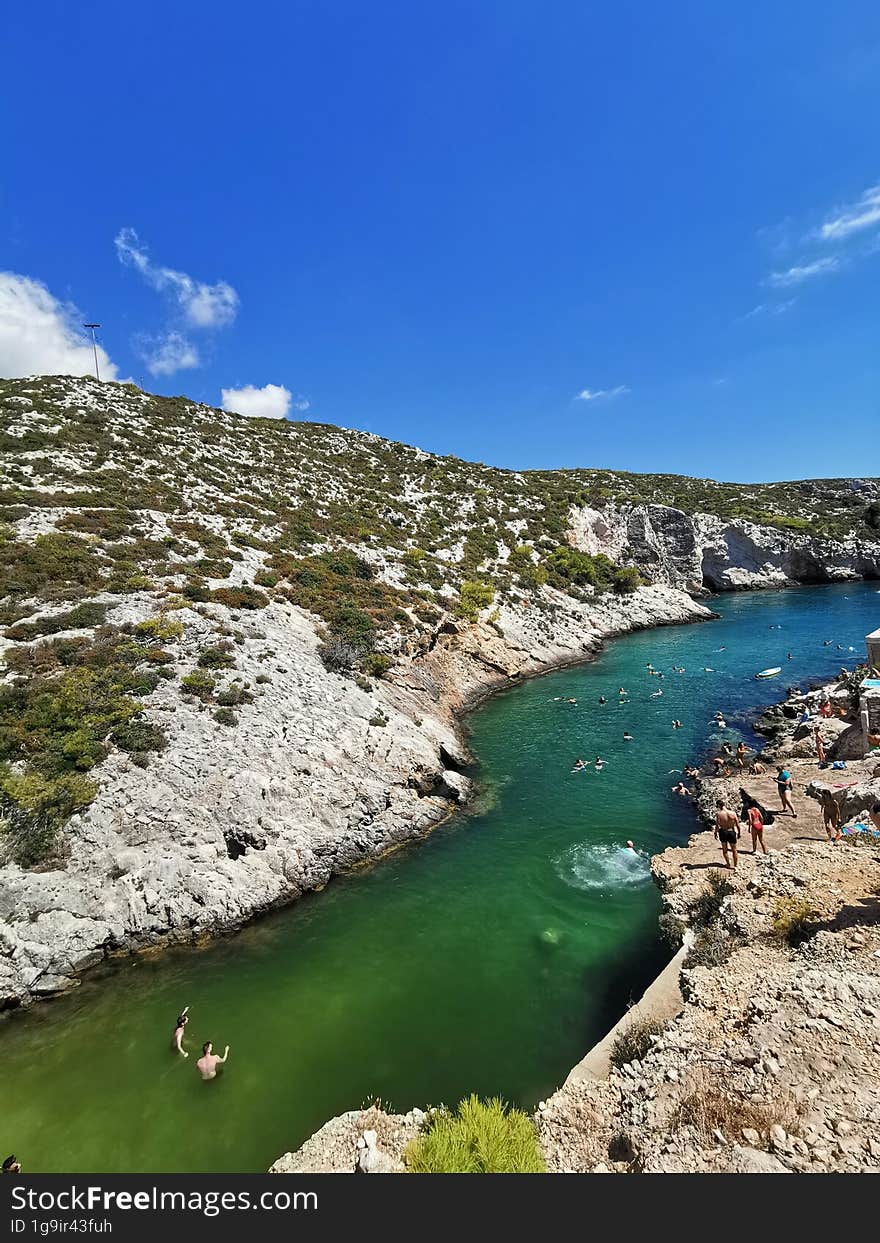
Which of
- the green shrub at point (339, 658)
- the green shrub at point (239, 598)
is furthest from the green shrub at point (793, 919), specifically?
the green shrub at point (239, 598)

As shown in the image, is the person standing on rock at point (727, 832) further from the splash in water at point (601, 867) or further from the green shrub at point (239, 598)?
the green shrub at point (239, 598)

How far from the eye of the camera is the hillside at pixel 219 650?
611 inches

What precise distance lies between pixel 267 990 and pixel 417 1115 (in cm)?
613

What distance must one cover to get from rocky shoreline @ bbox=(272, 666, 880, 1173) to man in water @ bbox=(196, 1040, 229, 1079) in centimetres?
319

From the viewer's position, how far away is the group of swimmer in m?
10.9

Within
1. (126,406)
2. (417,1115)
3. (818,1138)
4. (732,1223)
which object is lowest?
(417,1115)

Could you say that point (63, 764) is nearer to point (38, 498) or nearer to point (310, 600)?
point (310, 600)

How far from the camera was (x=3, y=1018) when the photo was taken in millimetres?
12766

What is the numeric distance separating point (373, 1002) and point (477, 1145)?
19.3 ft

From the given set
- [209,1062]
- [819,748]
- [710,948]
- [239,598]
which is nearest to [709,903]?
[710,948]

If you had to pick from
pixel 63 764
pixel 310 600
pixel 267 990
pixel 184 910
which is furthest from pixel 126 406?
pixel 267 990

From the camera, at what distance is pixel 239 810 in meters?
17.8

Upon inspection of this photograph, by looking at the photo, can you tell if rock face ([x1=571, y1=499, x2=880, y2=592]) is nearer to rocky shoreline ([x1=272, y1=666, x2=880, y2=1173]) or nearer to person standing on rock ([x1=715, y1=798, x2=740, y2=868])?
person standing on rock ([x1=715, y1=798, x2=740, y2=868])

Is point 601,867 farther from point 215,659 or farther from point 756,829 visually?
point 215,659
